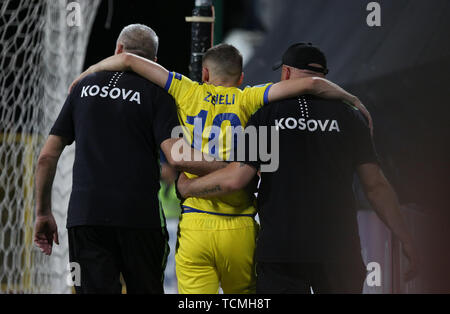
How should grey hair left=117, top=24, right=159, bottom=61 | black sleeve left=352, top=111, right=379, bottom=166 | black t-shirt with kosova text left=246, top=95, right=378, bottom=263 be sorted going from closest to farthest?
black t-shirt with kosova text left=246, top=95, right=378, bottom=263 < black sleeve left=352, top=111, right=379, bottom=166 < grey hair left=117, top=24, right=159, bottom=61

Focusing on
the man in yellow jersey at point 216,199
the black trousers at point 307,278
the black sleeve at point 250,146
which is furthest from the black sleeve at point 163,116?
the black trousers at point 307,278

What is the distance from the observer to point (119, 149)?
3.78 m

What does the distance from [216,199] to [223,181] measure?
0.61ft

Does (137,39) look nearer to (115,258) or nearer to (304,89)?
(304,89)

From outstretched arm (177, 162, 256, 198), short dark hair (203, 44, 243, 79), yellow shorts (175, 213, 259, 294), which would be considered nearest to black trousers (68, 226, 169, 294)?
yellow shorts (175, 213, 259, 294)

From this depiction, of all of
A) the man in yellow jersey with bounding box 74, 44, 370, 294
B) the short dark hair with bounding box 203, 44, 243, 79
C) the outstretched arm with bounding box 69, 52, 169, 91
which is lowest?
the man in yellow jersey with bounding box 74, 44, 370, 294

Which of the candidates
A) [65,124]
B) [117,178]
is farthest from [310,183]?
[65,124]

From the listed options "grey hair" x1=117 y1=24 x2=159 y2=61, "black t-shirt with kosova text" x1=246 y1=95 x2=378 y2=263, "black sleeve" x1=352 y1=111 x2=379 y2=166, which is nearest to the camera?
"black t-shirt with kosova text" x1=246 y1=95 x2=378 y2=263

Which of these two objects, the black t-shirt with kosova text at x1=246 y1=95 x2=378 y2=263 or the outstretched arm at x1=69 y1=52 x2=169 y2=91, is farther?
the outstretched arm at x1=69 y1=52 x2=169 y2=91

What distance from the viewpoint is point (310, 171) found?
147 inches

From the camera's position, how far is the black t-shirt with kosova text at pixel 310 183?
3.73 m

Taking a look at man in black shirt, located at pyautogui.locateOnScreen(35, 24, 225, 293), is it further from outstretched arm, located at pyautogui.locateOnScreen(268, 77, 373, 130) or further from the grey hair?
outstretched arm, located at pyautogui.locateOnScreen(268, 77, 373, 130)

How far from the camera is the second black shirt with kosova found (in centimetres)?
375

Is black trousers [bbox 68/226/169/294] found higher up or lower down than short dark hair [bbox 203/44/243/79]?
lower down
